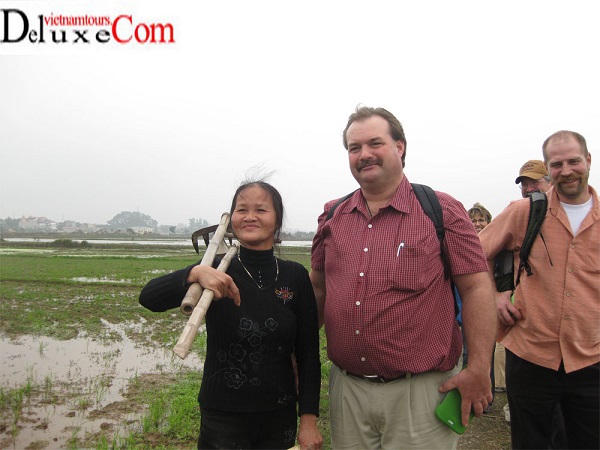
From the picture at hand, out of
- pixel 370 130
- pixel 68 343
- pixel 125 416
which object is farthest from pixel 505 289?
pixel 68 343

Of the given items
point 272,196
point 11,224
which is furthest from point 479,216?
point 11,224

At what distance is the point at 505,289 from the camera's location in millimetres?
2977

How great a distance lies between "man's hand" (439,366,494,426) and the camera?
2.20m

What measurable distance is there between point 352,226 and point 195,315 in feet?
3.73

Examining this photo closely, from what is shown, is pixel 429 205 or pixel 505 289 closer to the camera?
pixel 429 205

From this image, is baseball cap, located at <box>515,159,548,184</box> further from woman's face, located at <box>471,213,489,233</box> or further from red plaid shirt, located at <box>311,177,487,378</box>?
red plaid shirt, located at <box>311,177,487,378</box>

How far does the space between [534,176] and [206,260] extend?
362cm

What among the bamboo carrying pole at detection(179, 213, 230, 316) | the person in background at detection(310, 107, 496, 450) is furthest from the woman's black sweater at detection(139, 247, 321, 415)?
the person in background at detection(310, 107, 496, 450)

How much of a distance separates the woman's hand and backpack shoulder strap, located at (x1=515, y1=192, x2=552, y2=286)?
2013 mm

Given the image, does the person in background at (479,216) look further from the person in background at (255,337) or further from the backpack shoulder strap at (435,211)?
the person in background at (255,337)

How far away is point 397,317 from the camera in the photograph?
220 centimetres

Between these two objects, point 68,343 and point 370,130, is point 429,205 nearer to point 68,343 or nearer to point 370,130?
point 370,130

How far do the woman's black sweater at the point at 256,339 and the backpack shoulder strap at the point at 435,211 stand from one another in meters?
0.83

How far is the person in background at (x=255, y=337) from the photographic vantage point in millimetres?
2088
